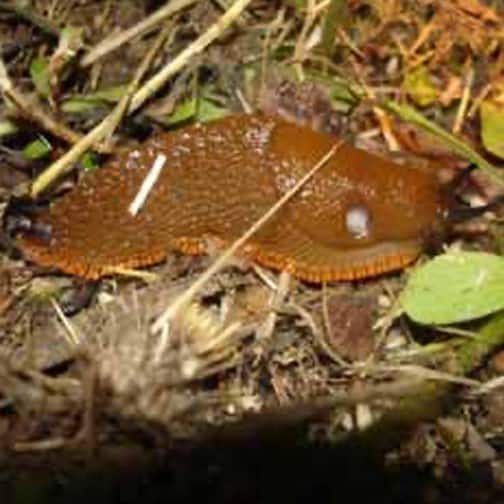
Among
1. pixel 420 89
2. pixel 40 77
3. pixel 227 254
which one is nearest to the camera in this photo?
pixel 227 254

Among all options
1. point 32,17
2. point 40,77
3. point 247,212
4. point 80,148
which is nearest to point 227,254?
point 247,212

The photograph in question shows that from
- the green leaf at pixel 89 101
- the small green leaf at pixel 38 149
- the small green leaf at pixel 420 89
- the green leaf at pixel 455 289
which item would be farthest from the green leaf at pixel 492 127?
the small green leaf at pixel 38 149

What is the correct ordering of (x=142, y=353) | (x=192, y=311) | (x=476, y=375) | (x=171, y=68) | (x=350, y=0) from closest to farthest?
(x=142, y=353) → (x=192, y=311) → (x=476, y=375) → (x=171, y=68) → (x=350, y=0)

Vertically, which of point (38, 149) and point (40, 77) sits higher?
point (40, 77)

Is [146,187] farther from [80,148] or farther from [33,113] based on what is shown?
[33,113]

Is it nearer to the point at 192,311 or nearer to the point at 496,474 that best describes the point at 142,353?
the point at 192,311

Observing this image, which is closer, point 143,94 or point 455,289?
point 455,289

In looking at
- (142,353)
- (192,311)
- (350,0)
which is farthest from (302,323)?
(350,0)
